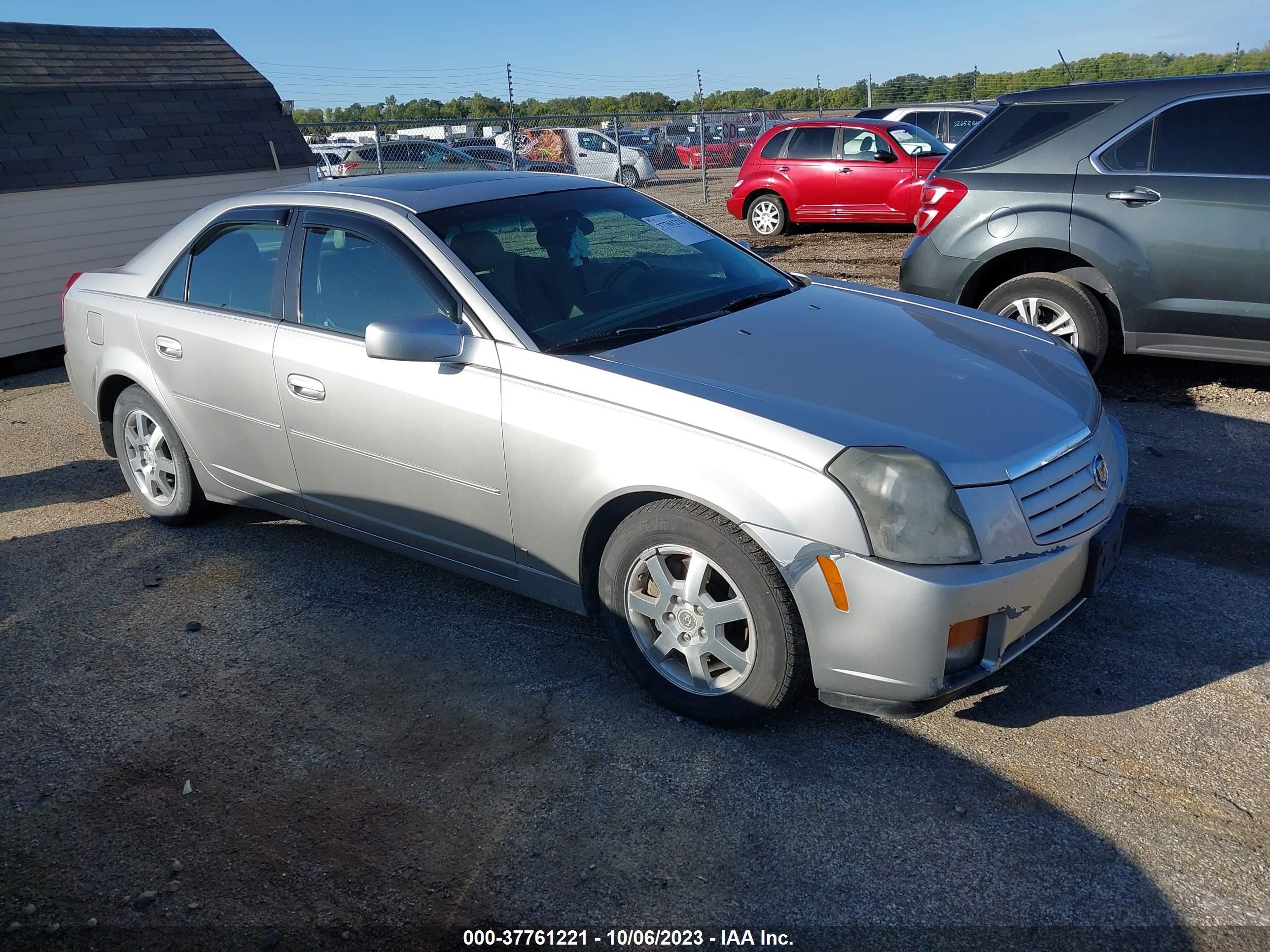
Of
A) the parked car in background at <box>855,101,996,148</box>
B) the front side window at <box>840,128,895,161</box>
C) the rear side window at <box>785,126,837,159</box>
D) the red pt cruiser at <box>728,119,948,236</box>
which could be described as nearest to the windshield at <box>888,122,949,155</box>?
the red pt cruiser at <box>728,119,948,236</box>

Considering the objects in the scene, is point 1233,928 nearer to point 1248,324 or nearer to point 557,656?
point 557,656

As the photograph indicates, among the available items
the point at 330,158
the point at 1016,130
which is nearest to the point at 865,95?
the point at 330,158

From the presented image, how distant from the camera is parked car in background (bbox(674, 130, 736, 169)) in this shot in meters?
30.1

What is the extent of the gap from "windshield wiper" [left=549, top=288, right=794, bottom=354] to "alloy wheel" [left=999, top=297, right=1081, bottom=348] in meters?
2.91

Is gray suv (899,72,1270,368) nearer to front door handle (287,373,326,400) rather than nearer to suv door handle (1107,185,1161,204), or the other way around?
suv door handle (1107,185,1161,204)

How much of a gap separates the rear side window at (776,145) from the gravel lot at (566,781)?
437 inches

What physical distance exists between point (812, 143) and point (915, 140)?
4.51ft

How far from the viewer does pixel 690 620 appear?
3.31 m

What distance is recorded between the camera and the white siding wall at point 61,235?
10.2 meters

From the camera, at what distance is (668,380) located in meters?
3.35

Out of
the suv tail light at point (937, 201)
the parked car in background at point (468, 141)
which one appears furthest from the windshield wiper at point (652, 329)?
the parked car in background at point (468, 141)

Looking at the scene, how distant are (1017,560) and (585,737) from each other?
145 centimetres

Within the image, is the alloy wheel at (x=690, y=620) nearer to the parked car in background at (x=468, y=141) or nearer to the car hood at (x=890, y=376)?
the car hood at (x=890, y=376)

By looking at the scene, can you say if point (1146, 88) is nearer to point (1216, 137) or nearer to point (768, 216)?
point (1216, 137)
